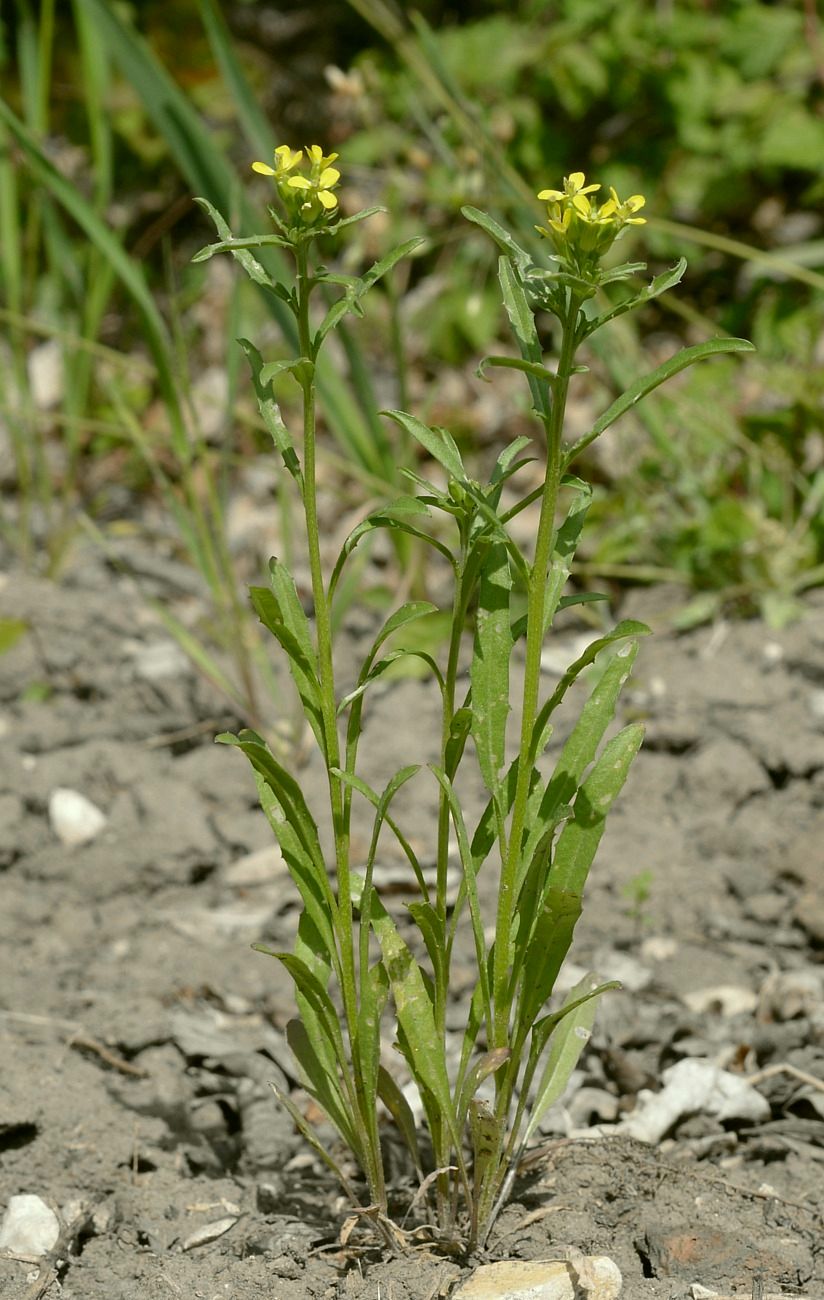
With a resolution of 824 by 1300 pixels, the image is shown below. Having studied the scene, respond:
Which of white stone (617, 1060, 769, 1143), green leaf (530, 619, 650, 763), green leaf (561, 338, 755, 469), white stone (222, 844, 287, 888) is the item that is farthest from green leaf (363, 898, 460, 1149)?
white stone (222, 844, 287, 888)

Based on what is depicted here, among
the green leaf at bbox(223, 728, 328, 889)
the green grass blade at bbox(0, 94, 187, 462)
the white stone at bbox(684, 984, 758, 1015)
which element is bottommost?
the white stone at bbox(684, 984, 758, 1015)

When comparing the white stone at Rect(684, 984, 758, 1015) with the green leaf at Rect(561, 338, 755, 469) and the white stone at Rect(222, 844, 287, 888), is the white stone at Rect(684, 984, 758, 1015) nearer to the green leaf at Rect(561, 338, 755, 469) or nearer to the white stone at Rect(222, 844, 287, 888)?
the white stone at Rect(222, 844, 287, 888)

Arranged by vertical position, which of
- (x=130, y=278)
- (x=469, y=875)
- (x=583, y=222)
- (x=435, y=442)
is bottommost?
(x=469, y=875)

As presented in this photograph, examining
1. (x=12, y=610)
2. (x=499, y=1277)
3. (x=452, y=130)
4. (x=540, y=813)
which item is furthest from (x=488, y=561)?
(x=452, y=130)

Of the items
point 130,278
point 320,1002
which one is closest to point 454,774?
point 320,1002

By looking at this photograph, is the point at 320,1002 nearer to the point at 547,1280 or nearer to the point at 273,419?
the point at 547,1280

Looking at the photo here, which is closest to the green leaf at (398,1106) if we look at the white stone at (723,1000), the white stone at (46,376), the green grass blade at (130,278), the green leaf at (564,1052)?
the green leaf at (564,1052)
